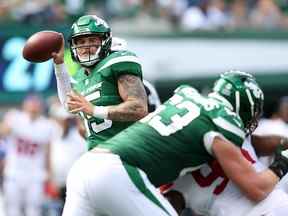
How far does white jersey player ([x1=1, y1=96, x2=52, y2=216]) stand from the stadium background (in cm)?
220

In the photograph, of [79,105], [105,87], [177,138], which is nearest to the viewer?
[177,138]

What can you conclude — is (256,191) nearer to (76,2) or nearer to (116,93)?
(116,93)

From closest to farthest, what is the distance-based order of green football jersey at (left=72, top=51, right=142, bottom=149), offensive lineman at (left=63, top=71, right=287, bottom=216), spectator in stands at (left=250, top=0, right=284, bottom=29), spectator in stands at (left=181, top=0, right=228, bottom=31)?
offensive lineman at (left=63, top=71, right=287, bottom=216) < green football jersey at (left=72, top=51, right=142, bottom=149) < spectator in stands at (left=181, top=0, right=228, bottom=31) < spectator in stands at (left=250, top=0, right=284, bottom=29)

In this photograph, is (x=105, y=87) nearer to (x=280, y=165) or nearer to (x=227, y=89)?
(x=227, y=89)

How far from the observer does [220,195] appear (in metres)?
6.05

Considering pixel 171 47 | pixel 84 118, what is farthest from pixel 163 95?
pixel 84 118

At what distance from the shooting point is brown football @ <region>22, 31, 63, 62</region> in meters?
6.46

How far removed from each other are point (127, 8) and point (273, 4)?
287cm

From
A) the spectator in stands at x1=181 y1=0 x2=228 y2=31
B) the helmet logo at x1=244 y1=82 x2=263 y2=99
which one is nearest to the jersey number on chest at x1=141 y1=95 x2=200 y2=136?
the helmet logo at x1=244 y1=82 x2=263 y2=99

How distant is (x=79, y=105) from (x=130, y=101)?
0.30m

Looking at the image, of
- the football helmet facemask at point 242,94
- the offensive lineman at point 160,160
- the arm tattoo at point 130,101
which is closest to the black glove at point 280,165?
the offensive lineman at point 160,160

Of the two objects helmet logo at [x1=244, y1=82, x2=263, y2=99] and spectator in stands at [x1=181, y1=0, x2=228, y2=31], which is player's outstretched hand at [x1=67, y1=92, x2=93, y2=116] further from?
spectator in stands at [x1=181, y1=0, x2=228, y2=31]

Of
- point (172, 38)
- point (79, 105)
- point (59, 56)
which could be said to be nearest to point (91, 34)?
point (59, 56)

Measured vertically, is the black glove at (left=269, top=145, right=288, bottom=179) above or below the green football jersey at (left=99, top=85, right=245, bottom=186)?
below
